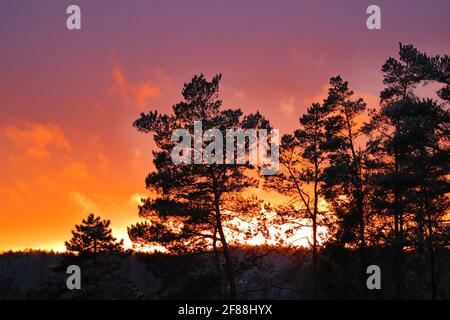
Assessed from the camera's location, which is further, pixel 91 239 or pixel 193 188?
pixel 91 239

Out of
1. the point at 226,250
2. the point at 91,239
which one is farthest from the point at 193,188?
the point at 91,239

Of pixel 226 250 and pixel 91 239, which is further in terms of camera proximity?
pixel 91 239

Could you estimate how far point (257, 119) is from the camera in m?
23.4

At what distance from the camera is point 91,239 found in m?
30.1

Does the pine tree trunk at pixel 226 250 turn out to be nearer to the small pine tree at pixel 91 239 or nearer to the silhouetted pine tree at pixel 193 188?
the silhouetted pine tree at pixel 193 188

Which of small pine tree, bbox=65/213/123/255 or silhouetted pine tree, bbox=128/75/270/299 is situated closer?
silhouetted pine tree, bbox=128/75/270/299

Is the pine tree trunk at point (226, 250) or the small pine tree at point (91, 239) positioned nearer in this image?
the pine tree trunk at point (226, 250)

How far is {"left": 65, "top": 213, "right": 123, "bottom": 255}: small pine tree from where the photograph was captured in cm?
2986

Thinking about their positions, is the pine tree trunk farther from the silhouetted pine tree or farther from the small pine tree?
the small pine tree

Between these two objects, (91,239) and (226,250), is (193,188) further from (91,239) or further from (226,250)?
(91,239)

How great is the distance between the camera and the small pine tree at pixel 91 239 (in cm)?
2986

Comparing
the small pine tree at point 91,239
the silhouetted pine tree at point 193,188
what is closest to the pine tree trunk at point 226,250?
the silhouetted pine tree at point 193,188

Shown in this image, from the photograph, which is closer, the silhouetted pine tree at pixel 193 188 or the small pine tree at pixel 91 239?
the silhouetted pine tree at pixel 193 188

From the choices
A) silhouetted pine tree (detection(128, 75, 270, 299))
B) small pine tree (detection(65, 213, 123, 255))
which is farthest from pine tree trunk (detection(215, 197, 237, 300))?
small pine tree (detection(65, 213, 123, 255))
